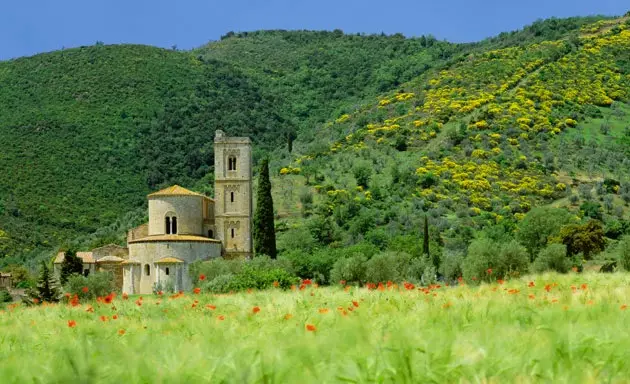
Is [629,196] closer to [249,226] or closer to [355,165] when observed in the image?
[355,165]

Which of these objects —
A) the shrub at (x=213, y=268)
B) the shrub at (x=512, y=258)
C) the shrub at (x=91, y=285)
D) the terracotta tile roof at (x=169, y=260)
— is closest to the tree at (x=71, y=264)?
the terracotta tile roof at (x=169, y=260)

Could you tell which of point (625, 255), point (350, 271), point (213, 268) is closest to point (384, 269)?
point (350, 271)

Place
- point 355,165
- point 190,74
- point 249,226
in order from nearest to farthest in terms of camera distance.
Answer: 1. point 249,226
2. point 355,165
3. point 190,74

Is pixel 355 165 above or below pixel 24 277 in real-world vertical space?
above

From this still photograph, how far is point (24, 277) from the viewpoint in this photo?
8462 centimetres

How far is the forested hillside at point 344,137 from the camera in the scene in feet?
270

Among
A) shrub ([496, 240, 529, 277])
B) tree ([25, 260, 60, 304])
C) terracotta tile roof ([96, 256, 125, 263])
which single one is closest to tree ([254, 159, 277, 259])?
terracotta tile roof ([96, 256, 125, 263])

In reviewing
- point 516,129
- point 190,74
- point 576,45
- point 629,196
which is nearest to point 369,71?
point 190,74

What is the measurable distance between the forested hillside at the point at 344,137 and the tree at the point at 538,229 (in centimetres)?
250

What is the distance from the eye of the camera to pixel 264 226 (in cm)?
6638

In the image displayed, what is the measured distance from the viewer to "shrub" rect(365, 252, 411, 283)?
5289 centimetres

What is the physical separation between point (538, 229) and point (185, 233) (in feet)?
86.2

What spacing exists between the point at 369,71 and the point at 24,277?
364 ft

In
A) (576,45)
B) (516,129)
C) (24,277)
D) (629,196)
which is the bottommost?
(24,277)
